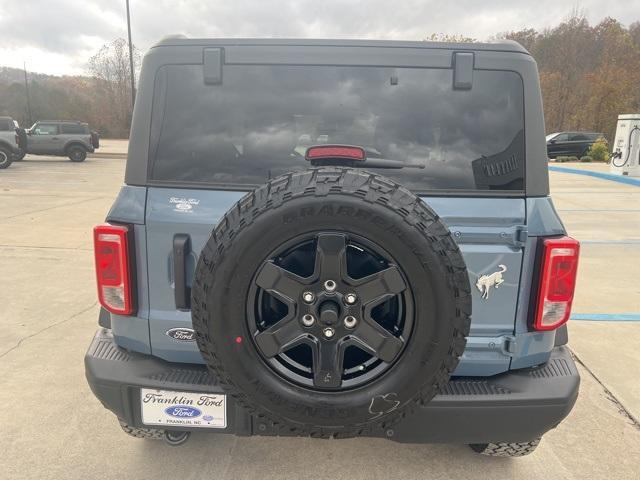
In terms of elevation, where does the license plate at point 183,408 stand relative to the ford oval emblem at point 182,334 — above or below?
below

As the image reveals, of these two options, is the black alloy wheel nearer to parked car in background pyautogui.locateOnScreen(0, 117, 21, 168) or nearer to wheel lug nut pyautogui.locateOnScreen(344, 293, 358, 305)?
wheel lug nut pyautogui.locateOnScreen(344, 293, 358, 305)

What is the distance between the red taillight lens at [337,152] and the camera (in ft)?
5.75

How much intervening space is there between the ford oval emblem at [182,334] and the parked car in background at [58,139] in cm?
2248

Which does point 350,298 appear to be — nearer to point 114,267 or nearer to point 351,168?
point 351,168

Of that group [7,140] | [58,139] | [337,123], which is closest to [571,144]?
[58,139]

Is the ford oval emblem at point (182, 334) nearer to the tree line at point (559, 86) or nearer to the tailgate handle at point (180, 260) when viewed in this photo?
the tailgate handle at point (180, 260)

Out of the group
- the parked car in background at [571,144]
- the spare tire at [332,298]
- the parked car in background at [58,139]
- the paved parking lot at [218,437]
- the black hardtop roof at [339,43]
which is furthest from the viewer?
the parked car in background at [571,144]

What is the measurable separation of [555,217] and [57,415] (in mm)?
2945

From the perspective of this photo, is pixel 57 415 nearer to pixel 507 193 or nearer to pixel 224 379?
pixel 224 379

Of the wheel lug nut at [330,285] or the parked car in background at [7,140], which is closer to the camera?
the wheel lug nut at [330,285]

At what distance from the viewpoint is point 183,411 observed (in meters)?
1.87

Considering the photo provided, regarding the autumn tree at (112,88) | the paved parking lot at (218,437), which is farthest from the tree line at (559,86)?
the paved parking lot at (218,437)

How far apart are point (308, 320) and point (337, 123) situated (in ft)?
2.78

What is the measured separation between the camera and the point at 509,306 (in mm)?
1874
